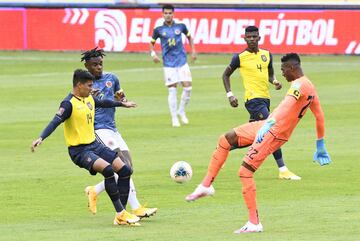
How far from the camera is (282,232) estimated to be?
42.3 feet

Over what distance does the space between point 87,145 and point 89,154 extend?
164 mm

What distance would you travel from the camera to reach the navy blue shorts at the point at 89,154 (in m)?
13.6

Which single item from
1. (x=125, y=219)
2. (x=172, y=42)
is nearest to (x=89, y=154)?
(x=125, y=219)

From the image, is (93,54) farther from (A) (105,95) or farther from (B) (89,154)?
(B) (89,154)

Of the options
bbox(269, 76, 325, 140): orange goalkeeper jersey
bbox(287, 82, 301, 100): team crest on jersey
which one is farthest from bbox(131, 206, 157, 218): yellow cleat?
bbox(287, 82, 301, 100): team crest on jersey

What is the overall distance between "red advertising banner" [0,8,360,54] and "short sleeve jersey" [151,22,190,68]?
1387cm

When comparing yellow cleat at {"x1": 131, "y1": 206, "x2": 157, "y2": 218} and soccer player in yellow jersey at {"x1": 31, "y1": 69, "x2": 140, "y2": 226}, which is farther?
yellow cleat at {"x1": 131, "y1": 206, "x2": 157, "y2": 218}

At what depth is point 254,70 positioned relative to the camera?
→ 18453mm

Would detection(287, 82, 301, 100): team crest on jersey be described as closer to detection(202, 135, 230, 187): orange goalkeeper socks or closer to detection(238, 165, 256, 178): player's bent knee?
detection(238, 165, 256, 178): player's bent knee

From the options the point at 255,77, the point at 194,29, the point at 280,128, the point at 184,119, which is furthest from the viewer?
the point at 194,29

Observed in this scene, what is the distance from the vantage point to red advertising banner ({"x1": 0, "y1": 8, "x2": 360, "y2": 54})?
134 feet

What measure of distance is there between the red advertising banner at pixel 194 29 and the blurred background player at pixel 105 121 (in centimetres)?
2500

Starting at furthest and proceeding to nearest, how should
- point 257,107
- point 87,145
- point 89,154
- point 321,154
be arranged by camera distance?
point 257,107 → point 87,145 → point 89,154 → point 321,154

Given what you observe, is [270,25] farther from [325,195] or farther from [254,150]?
[254,150]
